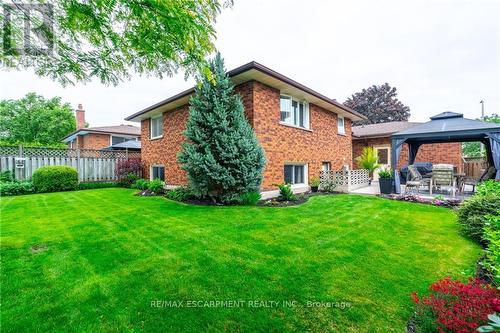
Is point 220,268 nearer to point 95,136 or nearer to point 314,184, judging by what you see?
point 314,184

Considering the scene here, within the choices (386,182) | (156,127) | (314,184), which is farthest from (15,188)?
(386,182)

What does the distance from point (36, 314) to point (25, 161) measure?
46.0 ft

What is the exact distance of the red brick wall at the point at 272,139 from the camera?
861 centimetres

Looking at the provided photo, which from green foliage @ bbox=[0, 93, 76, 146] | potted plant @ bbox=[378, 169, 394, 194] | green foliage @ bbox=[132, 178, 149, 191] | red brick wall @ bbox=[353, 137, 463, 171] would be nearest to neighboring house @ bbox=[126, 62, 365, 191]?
green foliage @ bbox=[132, 178, 149, 191]

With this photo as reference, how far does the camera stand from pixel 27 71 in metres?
3.64

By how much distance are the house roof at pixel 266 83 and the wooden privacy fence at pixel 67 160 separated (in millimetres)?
3172

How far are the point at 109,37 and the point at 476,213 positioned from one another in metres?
8.23

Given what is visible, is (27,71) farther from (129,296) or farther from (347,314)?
(347,314)

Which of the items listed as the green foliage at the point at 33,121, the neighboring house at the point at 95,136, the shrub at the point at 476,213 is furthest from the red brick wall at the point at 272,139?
the green foliage at the point at 33,121

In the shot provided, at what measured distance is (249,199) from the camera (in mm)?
7555

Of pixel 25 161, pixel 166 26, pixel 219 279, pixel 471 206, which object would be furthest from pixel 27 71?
pixel 25 161

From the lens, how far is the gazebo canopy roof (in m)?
9.11

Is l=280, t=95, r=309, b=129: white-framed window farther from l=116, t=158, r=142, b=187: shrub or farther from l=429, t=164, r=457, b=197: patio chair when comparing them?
l=116, t=158, r=142, b=187: shrub

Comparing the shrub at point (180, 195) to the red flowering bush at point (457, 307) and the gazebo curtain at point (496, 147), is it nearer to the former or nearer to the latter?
the red flowering bush at point (457, 307)
